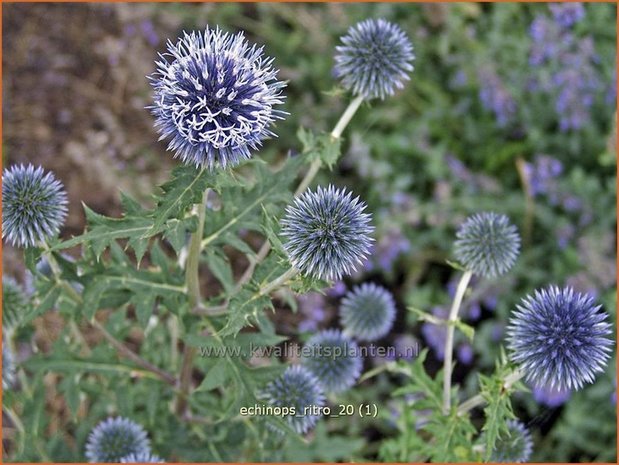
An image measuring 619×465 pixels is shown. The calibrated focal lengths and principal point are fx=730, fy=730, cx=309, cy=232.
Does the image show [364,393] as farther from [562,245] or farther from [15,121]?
[15,121]

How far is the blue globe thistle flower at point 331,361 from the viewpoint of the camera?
9.84ft

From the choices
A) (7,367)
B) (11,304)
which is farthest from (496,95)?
(7,367)

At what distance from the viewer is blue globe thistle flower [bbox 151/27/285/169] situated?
6.11 ft

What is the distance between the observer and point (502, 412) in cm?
212

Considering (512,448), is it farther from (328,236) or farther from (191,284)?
(191,284)

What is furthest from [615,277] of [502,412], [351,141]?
[502,412]

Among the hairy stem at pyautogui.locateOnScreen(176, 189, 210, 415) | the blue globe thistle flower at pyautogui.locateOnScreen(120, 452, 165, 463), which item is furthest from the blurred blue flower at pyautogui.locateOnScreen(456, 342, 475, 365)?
the blue globe thistle flower at pyautogui.locateOnScreen(120, 452, 165, 463)

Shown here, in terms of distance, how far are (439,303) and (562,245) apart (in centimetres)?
79

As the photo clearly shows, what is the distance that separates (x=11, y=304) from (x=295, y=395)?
1.19 m

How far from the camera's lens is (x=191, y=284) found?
94.0 inches

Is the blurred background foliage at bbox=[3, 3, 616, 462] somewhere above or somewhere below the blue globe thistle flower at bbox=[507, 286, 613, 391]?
above

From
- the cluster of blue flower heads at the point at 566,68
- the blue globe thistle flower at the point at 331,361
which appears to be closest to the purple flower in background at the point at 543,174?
the cluster of blue flower heads at the point at 566,68

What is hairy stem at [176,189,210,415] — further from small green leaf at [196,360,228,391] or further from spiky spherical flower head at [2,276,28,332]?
spiky spherical flower head at [2,276,28,332]

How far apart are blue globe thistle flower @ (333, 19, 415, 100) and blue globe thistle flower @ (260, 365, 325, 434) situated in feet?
3.65
